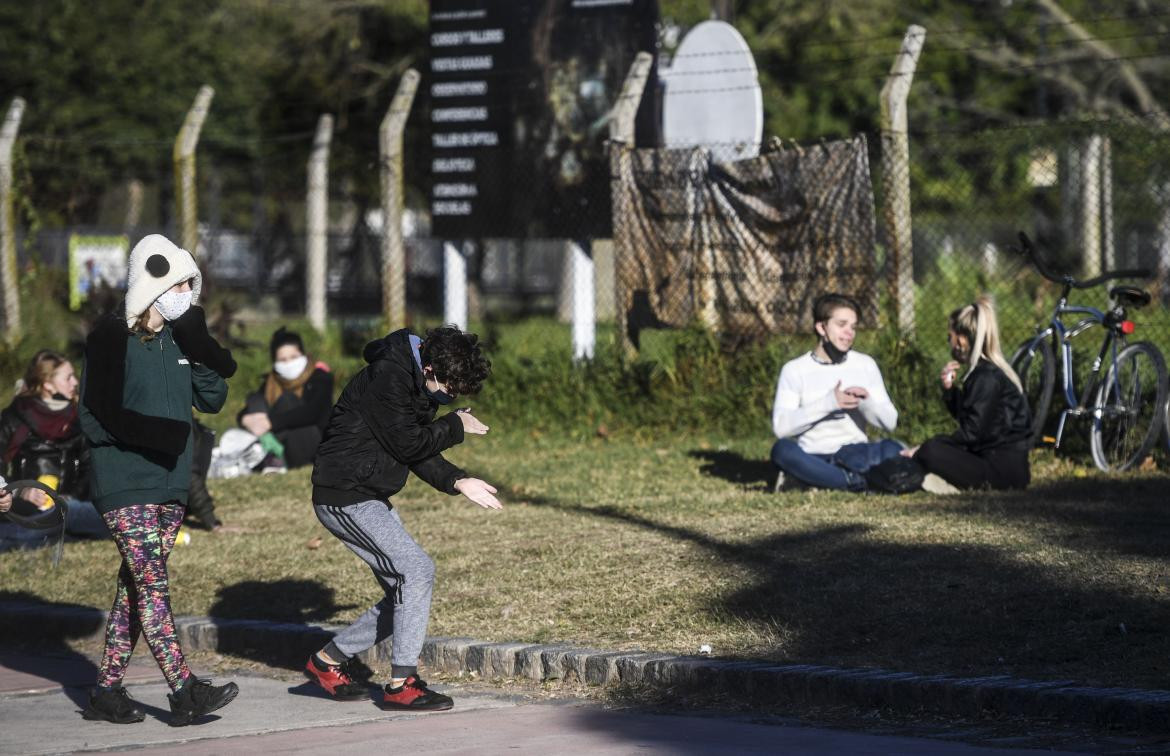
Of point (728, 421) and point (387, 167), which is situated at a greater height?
point (387, 167)

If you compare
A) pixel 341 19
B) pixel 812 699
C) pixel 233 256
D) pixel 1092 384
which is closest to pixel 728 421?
pixel 1092 384

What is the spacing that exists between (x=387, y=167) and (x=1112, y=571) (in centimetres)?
891

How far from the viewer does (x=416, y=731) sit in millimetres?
6336

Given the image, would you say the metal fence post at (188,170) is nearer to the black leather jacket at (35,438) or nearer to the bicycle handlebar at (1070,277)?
the black leather jacket at (35,438)

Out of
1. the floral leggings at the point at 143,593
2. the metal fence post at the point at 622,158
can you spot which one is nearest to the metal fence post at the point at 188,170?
the metal fence post at the point at 622,158

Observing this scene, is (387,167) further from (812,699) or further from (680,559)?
(812,699)

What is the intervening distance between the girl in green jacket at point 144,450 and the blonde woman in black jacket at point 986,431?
4.91m

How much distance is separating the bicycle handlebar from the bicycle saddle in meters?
0.09

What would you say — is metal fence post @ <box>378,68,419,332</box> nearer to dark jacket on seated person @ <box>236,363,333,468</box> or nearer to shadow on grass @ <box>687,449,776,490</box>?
dark jacket on seated person @ <box>236,363,333,468</box>

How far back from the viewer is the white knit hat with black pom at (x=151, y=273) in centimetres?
652

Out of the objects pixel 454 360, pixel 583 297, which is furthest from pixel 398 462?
pixel 583 297

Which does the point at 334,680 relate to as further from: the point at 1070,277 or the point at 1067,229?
the point at 1067,229

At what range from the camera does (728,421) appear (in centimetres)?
1307

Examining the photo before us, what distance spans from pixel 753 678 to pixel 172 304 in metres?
2.71
